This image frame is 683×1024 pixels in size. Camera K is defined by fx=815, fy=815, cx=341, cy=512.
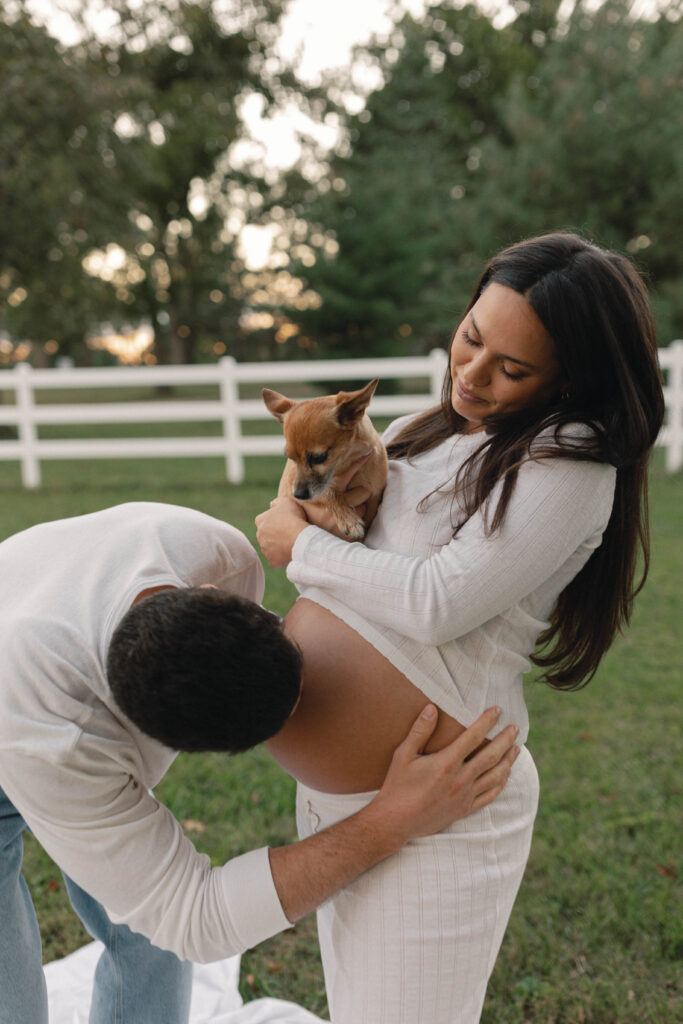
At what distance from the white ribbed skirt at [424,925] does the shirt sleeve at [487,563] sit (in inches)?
19.6

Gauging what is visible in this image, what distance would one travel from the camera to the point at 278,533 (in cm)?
196

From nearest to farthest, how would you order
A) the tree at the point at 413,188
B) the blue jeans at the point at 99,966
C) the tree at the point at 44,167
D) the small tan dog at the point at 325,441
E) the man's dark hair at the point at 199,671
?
the man's dark hair at the point at 199,671 < the blue jeans at the point at 99,966 < the small tan dog at the point at 325,441 < the tree at the point at 44,167 < the tree at the point at 413,188

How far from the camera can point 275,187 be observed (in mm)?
29328

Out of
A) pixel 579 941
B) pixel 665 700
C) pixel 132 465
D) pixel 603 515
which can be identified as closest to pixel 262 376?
pixel 132 465

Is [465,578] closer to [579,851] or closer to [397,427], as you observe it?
[397,427]

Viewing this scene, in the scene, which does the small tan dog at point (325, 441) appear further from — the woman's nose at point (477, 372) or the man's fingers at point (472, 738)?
the man's fingers at point (472, 738)

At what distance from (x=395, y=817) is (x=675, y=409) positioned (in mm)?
10291

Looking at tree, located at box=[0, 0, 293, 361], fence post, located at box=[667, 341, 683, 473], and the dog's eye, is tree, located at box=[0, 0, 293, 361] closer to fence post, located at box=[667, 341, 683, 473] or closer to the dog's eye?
fence post, located at box=[667, 341, 683, 473]

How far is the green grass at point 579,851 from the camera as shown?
2.83m

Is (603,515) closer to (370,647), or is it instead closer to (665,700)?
(370,647)

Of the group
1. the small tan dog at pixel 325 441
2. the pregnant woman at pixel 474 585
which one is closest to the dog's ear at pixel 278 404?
the small tan dog at pixel 325 441

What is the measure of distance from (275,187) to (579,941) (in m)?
29.6

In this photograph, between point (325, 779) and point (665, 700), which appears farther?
point (665, 700)

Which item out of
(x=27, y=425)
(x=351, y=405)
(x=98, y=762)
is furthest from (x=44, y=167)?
(x=98, y=762)
